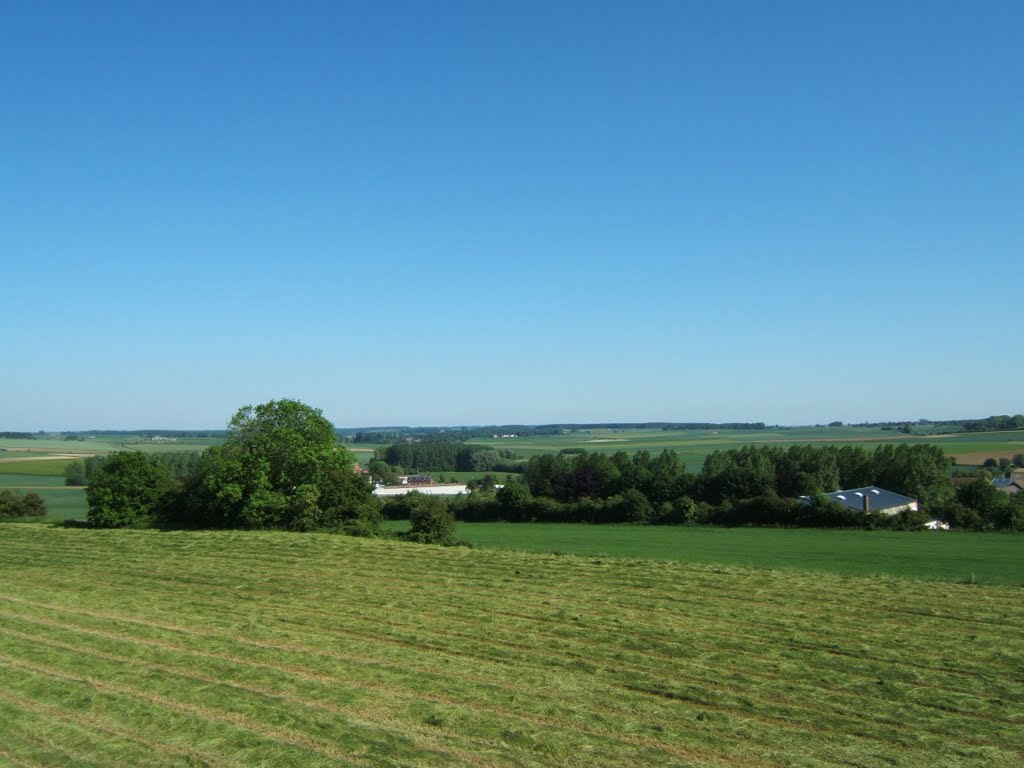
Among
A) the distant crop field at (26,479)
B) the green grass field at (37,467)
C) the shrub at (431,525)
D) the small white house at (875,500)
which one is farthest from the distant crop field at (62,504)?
the small white house at (875,500)

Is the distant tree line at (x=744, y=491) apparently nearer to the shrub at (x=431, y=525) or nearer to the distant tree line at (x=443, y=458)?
the shrub at (x=431, y=525)

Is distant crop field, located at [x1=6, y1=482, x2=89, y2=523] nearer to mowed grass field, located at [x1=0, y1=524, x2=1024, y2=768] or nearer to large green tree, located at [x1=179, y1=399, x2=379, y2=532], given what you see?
large green tree, located at [x1=179, y1=399, x2=379, y2=532]

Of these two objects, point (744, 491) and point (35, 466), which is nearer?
point (744, 491)

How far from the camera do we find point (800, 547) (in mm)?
35938

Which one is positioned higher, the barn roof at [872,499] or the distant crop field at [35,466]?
the distant crop field at [35,466]

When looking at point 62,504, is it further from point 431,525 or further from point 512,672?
point 512,672

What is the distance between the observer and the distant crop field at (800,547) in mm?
27297

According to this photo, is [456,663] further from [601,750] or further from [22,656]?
[22,656]

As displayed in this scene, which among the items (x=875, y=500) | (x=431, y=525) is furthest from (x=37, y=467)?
(x=875, y=500)

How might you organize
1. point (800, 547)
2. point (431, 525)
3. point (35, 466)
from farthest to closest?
1. point (35, 466)
2. point (800, 547)
3. point (431, 525)

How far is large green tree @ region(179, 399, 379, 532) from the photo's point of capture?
4006cm

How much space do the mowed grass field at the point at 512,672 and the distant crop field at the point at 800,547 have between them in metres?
6.14

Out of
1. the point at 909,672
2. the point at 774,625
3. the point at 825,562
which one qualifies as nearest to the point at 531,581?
the point at 774,625

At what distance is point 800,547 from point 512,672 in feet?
88.4
